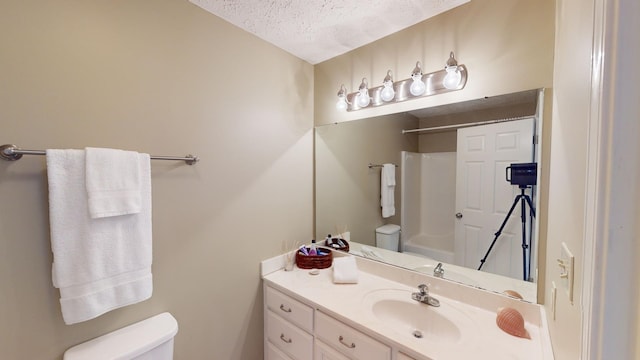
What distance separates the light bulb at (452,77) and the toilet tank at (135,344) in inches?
72.4

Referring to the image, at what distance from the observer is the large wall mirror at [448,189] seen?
1203 mm

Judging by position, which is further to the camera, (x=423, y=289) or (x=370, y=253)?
(x=370, y=253)

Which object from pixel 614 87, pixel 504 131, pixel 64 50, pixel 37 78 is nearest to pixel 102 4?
pixel 64 50

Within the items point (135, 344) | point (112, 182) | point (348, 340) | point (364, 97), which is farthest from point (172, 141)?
point (348, 340)

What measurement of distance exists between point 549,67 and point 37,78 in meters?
2.06

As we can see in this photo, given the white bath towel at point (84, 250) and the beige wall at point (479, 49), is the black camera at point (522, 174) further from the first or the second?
the white bath towel at point (84, 250)

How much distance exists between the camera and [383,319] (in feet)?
4.34

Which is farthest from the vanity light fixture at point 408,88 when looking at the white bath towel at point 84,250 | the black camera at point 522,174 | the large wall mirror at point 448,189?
the white bath towel at point 84,250

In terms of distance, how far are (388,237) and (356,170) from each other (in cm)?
A: 54

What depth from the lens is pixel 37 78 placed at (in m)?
0.90

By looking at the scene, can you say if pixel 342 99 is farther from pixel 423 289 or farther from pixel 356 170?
pixel 423 289

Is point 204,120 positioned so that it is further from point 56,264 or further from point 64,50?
point 56,264

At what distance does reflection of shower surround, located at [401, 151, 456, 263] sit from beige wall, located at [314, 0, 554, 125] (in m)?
0.36

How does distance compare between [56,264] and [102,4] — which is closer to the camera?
[56,264]
